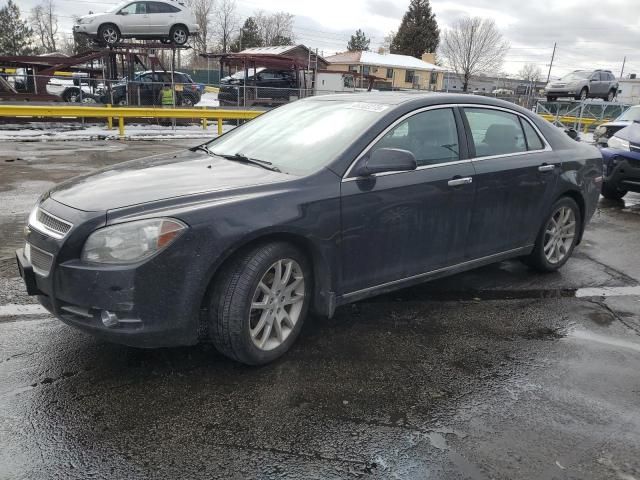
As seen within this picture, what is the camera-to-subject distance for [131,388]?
9.82 ft

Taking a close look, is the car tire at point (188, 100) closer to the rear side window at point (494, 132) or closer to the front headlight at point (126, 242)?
the rear side window at point (494, 132)

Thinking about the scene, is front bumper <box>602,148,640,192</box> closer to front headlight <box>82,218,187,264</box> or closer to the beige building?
front headlight <box>82,218,187,264</box>

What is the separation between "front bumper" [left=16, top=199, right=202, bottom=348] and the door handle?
2.03m

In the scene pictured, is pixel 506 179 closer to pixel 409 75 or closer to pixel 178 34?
pixel 178 34

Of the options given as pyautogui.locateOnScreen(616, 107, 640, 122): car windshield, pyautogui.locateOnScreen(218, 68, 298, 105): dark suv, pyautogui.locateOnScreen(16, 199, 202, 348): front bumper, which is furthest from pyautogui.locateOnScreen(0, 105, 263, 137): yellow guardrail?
pyautogui.locateOnScreen(16, 199, 202, 348): front bumper

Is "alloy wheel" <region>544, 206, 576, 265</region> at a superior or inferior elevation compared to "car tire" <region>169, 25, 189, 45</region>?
inferior

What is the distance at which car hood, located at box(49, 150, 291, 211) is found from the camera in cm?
300

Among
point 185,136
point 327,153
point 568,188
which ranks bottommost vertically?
point 185,136

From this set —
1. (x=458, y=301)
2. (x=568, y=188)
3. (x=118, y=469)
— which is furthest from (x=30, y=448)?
(x=568, y=188)

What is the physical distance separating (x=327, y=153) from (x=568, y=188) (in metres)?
2.68

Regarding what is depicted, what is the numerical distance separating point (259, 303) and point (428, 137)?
1804mm

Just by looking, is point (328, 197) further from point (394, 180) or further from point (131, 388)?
point (131, 388)

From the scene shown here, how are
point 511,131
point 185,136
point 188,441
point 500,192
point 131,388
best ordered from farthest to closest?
point 185,136 → point 511,131 → point 500,192 → point 131,388 → point 188,441

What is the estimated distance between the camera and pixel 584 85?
28.5 metres
